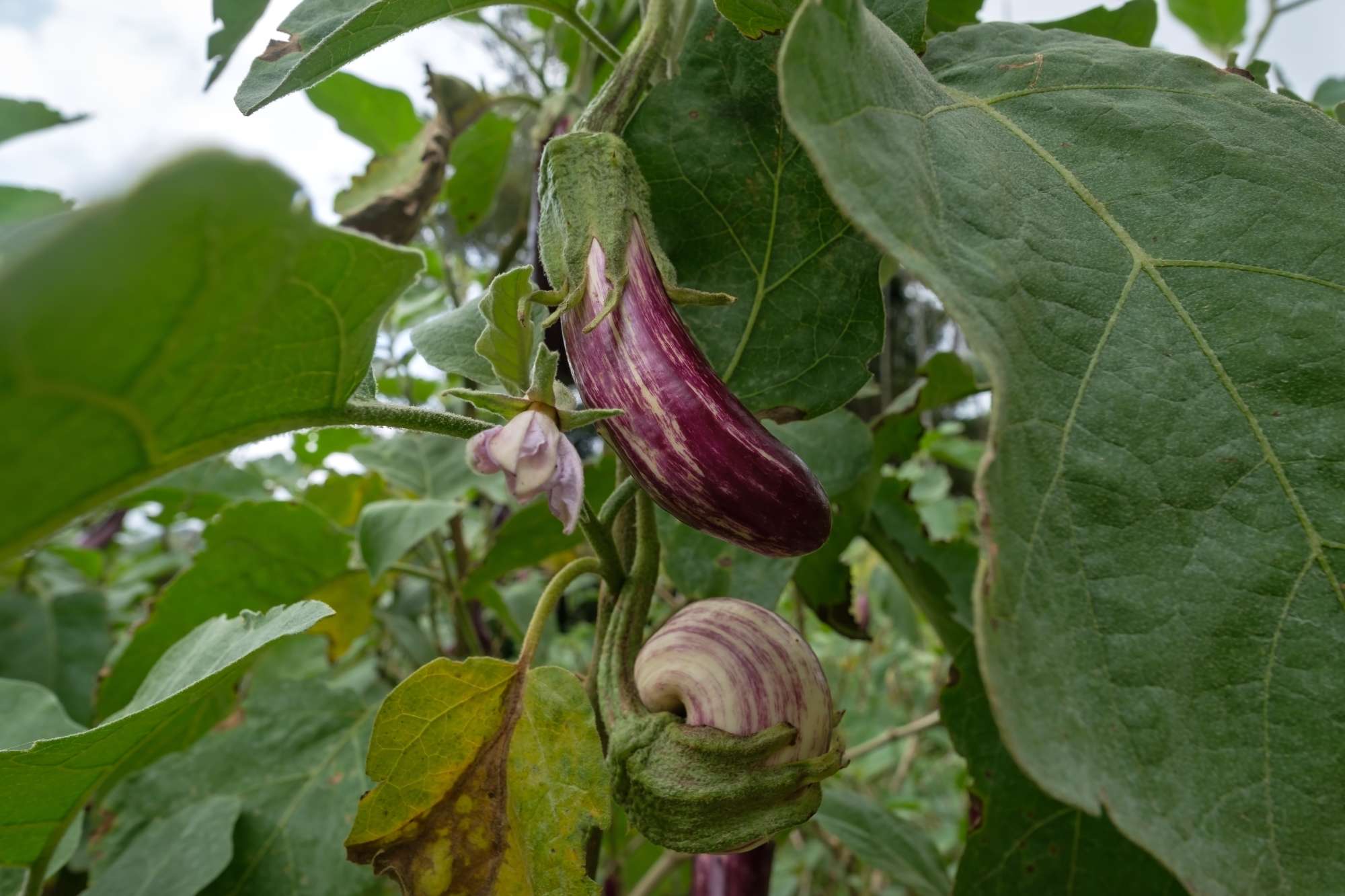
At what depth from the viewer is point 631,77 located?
0.47 m

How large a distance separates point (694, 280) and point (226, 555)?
1.78 feet

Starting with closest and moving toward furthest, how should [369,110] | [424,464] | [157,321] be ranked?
[157,321], [424,464], [369,110]

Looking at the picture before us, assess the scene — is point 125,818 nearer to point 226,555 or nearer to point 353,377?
point 226,555

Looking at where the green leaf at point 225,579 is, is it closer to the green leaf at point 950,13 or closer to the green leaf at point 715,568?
the green leaf at point 715,568

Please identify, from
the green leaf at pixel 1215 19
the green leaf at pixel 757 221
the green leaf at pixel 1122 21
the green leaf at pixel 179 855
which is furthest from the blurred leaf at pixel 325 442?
the green leaf at pixel 1215 19

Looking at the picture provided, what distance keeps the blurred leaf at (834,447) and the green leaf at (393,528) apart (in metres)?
0.27

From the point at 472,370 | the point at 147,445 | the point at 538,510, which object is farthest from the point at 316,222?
the point at 538,510

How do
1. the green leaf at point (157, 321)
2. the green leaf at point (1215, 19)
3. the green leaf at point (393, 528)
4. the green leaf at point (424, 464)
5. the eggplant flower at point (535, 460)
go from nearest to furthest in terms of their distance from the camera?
the green leaf at point (157, 321) < the eggplant flower at point (535, 460) < the green leaf at point (393, 528) < the green leaf at point (424, 464) < the green leaf at point (1215, 19)

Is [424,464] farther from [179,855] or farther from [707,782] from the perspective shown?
[707,782]

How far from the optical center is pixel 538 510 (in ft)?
2.56

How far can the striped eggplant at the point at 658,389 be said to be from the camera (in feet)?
1.17

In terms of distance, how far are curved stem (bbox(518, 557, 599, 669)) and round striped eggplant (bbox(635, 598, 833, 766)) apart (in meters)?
0.05

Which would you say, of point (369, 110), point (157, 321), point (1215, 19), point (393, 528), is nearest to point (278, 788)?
point (393, 528)

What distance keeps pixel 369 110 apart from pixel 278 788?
76 cm
